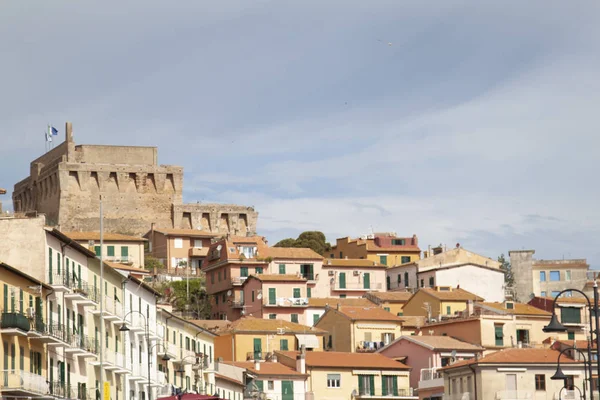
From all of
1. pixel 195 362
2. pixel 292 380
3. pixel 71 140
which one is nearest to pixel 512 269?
pixel 71 140

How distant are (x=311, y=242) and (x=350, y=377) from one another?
6951cm

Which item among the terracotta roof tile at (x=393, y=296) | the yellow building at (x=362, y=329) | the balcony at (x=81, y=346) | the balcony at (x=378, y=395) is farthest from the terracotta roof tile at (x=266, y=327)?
the balcony at (x=81, y=346)

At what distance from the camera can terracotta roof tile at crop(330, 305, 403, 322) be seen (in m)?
109

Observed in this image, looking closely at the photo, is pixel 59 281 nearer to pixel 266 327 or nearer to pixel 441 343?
pixel 441 343

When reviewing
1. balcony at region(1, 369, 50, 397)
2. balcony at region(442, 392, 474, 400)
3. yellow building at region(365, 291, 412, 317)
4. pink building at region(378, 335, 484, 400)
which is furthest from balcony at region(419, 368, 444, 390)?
balcony at region(1, 369, 50, 397)

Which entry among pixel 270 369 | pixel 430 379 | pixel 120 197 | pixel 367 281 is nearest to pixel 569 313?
pixel 430 379

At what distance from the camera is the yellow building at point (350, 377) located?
9675 centimetres

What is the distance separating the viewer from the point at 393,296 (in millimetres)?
125812

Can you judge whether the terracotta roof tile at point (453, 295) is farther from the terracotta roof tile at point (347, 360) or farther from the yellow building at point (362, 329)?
the terracotta roof tile at point (347, 360)

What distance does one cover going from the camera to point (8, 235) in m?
58.3

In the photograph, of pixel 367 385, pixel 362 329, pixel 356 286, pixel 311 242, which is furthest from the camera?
pixel 311 242

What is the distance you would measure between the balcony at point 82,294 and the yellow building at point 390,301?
200ft

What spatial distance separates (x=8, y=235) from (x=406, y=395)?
151 ft

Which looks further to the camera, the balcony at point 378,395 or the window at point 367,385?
the window at point 367,385
